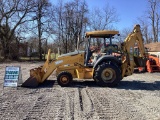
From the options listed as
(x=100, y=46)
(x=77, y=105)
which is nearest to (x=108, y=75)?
(x=100, y=46)

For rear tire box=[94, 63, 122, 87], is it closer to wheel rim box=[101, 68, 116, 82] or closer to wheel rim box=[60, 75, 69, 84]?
wheel rim box=[101, 68, 116, 82]

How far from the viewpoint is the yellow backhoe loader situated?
368 inches

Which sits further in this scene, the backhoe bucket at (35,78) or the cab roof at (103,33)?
the cab roof at (103,33)

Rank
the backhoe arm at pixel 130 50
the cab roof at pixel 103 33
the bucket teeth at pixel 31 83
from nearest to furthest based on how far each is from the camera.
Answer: the bucket teeth at pixel 31 83
the cab roof at pixel 103 33
the backhoe arm at pixel 130 50

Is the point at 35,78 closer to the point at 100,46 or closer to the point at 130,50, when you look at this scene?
the point at 100,46

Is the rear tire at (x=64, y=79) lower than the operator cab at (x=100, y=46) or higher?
lower

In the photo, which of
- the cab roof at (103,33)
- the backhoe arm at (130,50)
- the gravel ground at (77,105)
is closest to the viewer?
the gravel ground at (77,105)

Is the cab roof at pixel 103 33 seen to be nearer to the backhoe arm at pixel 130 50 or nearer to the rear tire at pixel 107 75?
the backhoe arm at pixel 130 50

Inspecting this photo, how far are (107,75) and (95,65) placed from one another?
2.18ft

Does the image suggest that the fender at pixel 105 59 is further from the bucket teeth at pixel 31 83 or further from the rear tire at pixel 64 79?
the bucket teeth at pixel 31 83

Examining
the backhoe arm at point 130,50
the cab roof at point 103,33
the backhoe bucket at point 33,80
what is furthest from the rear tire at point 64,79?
the backhoe arm at point 130,50

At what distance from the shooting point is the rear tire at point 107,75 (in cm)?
927

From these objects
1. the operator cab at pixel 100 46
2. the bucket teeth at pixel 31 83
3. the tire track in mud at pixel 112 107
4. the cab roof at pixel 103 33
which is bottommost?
the tire track in mud at pixel 112 107

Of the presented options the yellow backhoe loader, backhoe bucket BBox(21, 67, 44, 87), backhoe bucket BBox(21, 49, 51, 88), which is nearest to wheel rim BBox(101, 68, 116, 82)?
the yellow backhoe loader
